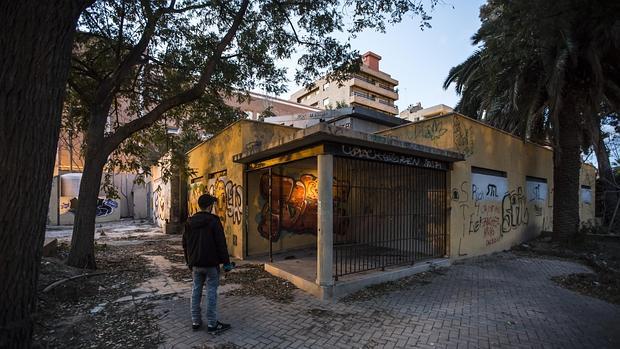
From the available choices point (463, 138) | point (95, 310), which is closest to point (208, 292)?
point (95, 310)

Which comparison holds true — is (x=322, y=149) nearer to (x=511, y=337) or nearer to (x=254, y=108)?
(x=511, y=337)

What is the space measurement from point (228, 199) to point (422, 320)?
21.3 ft

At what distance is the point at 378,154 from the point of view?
6.60 meters

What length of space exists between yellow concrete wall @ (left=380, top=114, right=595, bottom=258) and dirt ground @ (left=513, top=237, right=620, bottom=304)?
69 centimetres

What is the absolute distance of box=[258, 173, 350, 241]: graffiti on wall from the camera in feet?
30.7

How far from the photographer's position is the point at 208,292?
420 cm

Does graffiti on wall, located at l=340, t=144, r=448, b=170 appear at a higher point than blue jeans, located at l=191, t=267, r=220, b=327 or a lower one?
higher

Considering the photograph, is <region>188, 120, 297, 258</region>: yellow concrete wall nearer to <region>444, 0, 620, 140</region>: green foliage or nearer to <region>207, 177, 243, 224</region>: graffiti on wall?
<region>207, 177, 243, 224</region>: graffiti on wall

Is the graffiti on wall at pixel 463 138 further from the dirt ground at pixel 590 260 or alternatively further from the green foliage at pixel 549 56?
the dirt ground at pixel 590 260

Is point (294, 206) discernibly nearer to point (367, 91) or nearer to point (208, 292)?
point (208, 292)

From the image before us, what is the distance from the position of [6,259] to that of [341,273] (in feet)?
16.4

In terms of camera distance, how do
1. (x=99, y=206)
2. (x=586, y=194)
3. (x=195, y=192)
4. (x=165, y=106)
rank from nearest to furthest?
(x=165, y=106) → (x=195, y=192) → (x=586, y=194) → (x=99, y=206)

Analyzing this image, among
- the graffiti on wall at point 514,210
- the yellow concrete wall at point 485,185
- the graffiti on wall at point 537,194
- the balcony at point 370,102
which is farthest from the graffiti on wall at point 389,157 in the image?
the balcony at point 370,102

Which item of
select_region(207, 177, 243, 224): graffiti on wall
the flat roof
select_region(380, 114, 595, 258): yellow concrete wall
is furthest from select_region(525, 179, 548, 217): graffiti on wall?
select_region(207, 177, 243, 224): graffiti on wall
